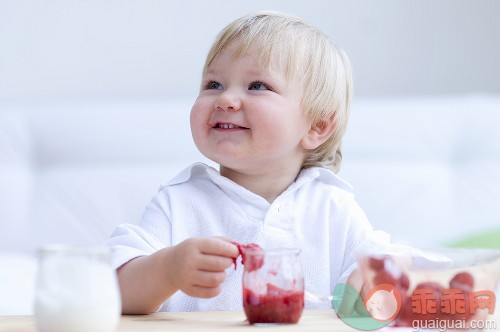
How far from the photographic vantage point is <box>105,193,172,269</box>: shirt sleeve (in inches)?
51.9

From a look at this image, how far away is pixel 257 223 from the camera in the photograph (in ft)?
5.10

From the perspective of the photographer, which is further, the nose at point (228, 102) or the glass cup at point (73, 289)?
the nose at point (228, 102)

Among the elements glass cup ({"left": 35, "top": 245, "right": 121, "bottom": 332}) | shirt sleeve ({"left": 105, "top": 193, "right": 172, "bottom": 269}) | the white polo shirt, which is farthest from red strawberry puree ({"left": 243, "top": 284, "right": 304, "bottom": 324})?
the white polo shirt

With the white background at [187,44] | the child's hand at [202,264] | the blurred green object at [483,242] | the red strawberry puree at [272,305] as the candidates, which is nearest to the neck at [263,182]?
the blurred green object at [483,242]

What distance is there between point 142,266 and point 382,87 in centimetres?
181

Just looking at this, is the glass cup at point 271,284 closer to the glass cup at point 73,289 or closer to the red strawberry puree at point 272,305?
the red strawberry puree at point 272,305

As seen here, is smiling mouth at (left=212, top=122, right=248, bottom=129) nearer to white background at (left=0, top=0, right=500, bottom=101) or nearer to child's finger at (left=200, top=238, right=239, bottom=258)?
child's finger at (left=200, top=238, right=239, bottom=258)

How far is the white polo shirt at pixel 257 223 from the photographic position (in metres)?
1.52

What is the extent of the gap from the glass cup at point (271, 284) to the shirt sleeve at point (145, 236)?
332mm

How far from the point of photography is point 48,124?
92.5 inches

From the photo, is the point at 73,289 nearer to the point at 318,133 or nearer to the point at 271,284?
the point at 271,284

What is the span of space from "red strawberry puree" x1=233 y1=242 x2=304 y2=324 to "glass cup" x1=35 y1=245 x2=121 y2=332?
214 mm

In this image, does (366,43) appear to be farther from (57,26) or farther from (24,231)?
(24,231)

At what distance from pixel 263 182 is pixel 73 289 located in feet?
2.72
